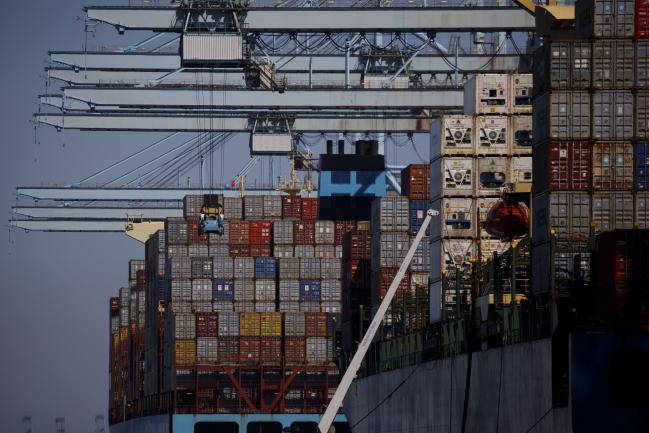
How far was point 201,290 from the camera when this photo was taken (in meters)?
88.3

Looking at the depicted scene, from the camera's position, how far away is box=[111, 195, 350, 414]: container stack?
85500 mm

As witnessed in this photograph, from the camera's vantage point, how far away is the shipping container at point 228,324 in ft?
279

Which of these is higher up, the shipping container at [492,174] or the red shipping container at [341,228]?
the shipping container at [492,174]

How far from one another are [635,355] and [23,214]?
3191 inches

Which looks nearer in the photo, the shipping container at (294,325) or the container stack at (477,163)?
the container stack at (477,163)

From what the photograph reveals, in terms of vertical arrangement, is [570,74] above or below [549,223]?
above

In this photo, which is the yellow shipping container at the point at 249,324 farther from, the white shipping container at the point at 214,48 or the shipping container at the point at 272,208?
the white shipping container at the point at 214,48

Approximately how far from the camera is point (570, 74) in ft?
134

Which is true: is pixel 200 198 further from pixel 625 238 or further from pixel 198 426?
pixel 625 238

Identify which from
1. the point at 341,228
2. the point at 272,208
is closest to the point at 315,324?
the point at 341,228

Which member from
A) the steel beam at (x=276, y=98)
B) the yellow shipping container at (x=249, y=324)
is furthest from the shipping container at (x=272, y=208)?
the steel beam at (x=276, y=98)

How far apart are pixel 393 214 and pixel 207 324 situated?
75.7 ft

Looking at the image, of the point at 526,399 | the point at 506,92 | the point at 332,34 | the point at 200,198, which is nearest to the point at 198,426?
the point at 200,198

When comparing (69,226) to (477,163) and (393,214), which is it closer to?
(393,214)
